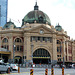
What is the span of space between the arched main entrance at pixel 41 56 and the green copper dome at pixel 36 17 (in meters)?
15.3

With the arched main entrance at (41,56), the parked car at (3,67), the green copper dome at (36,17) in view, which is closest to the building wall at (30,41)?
the arched main entrance at (41,56)

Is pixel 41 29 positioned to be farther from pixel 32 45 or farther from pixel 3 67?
pixel 3 67

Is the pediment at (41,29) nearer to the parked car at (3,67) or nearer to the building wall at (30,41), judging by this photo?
the building wall at (30,41)

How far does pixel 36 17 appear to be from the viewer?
327 ft

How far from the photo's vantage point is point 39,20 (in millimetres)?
98812

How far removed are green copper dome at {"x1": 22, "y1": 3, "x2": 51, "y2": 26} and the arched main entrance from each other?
1529 centimetres

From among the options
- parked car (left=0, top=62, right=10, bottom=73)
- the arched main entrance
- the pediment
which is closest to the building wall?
the pediment

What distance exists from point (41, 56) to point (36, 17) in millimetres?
19903

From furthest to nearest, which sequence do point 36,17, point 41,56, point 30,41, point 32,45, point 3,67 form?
point 36,17
point 41,56
point 30,41
point 32,45
point 3,67

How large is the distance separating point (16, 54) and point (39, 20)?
1967cm

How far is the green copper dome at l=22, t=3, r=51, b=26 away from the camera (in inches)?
3896

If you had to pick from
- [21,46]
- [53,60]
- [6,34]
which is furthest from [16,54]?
[53,60]

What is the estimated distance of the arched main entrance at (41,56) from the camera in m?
90.3

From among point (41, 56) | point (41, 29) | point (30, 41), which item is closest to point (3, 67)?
point (30, 41)
